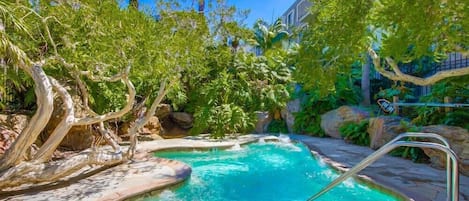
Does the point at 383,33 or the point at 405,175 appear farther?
the point at 405,175

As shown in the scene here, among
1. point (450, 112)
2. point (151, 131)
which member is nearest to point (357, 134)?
point (450, 112)

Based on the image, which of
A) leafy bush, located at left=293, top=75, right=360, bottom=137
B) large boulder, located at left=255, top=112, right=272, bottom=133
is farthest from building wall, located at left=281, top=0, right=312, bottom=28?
leafy bush, located at left=293, top=75, right=360, bottom=137

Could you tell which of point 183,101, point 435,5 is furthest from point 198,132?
point 435,5

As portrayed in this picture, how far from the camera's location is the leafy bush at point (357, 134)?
35.1 ft

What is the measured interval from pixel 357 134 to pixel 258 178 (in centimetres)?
528

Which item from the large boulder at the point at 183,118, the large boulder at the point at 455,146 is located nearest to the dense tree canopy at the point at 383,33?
the large boulder at the point at 455,146

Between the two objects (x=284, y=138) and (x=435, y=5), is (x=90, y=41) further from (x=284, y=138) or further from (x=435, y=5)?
(x=284, y=138)

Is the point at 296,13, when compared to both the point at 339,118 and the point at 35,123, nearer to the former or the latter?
the point at 339,118

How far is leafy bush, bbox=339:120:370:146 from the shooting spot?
10688mm

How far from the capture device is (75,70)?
20.2 feet

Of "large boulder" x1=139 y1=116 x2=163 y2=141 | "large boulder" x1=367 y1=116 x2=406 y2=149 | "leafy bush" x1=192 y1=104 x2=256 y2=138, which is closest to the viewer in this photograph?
"large boulder" x1=367 y1=116 x2=406 y2=149

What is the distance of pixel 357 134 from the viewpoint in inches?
432

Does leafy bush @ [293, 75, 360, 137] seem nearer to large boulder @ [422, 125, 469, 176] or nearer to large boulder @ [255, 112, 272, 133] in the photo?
large boulder @ [255, 112, 272, 133]

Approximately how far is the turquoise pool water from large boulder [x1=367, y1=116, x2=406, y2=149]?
6.91 feet
